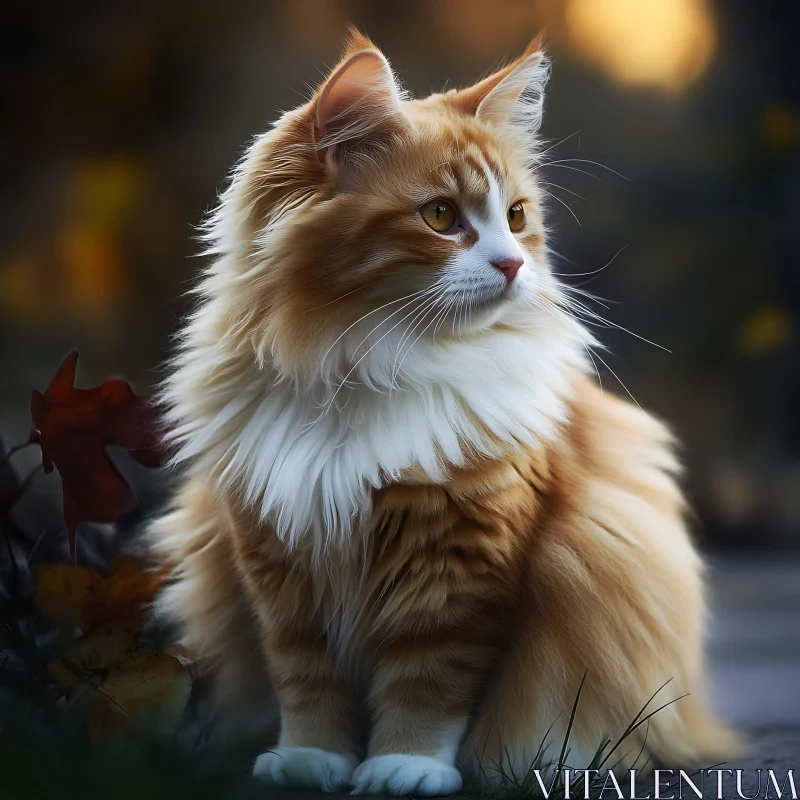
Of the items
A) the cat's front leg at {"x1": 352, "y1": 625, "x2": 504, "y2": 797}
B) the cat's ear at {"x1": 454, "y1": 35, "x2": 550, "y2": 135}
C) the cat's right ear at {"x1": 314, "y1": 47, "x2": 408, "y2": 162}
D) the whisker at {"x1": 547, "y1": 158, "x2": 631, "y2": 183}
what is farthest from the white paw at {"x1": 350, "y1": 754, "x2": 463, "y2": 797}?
the whisker at {"x1": 547, "y1": 158, "x2": 631, "y2": 183}

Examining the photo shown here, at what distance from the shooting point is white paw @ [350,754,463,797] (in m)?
1.08

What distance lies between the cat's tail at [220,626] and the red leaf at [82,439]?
13 centimetres

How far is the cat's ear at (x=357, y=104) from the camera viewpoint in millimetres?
1118

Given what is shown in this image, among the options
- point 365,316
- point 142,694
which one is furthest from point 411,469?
point 142,694

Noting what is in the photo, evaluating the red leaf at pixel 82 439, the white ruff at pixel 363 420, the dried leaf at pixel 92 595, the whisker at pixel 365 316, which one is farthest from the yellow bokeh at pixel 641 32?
the dried leaf at pixel 92 595

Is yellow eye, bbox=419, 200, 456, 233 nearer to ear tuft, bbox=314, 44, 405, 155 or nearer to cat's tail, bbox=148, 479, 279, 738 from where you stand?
ear tuft, bbox=314, 44, 405, 155

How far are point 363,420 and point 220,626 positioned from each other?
42 cm

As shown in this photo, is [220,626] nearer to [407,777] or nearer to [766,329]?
[407,777]

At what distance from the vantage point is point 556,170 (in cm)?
163

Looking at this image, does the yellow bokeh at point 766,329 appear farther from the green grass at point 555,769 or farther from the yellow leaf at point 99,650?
the yellow leaf at point 99,650

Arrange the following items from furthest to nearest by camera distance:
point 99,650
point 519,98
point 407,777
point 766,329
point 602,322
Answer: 1. point 766,329
2. point 602,322
3. point 519,98
4. point 99,650
5. point 407,777

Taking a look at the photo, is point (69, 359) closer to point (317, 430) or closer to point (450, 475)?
point (317, 430)

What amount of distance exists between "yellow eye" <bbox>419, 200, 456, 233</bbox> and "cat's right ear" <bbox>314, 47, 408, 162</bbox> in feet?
0.35

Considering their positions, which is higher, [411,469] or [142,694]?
[411,469]
